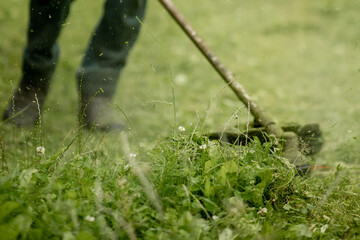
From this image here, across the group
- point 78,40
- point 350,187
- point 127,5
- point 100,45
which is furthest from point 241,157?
point 78,40

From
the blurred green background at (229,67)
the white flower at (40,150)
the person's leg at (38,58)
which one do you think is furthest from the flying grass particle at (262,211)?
the person's leg at (38,58)

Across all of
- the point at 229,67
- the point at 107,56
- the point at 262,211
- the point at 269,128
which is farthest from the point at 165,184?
the point at 229,67

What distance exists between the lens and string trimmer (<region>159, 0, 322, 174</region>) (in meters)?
1.95

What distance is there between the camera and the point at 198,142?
183cm

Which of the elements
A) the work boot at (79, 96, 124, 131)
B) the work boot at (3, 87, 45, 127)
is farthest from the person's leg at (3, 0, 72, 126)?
the work boot at (79, 96, 124, 131)

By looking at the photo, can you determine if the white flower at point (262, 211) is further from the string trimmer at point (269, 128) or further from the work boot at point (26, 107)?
the work boot at point (26, 107)

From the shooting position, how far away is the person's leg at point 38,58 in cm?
216

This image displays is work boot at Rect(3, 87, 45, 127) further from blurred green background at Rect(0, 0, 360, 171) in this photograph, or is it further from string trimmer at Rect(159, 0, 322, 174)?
string trimmer at Rect(159, 0, 322, 174)

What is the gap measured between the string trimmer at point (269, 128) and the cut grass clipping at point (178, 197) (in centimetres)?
13

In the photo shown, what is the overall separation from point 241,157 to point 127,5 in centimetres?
133

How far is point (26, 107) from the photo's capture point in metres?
2.11

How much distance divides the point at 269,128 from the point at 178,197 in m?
0.75

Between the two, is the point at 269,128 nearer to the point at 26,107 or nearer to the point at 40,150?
the point at 40,150

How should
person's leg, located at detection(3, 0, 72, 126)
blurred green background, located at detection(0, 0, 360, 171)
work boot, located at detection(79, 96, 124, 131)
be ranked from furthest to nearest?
blurred green background, located at detection(0, 0, 360, 171) → work boot, located at detection(79, 96, 124, 131) → person's leg, located at detection(3, 0, 72, 126)
